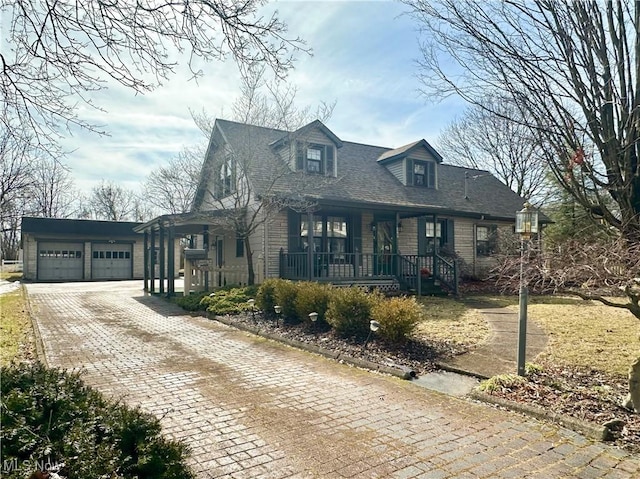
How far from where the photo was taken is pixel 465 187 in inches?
870

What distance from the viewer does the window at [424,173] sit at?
20.3m

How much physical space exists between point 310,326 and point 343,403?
166 inches

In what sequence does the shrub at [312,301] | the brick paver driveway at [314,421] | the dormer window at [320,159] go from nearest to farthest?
the brick paver driveway at [314,421] < the shrub at [312,301] < the dormer window at [320,159]

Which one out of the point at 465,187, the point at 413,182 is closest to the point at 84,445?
the point at 413,182

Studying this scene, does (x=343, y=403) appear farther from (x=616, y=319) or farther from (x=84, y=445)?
(x=616, y=319)

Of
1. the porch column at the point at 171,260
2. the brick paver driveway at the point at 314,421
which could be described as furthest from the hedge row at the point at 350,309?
the porch column at the point at 171,260

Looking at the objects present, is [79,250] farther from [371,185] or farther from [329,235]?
[371,185]

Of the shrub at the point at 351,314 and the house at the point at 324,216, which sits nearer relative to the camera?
the shrub at the point at 351,314

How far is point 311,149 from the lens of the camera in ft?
55.5

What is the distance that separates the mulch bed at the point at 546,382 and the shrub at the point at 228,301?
9.88ft

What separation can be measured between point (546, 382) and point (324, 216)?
38.3 feet

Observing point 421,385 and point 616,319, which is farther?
point 616,319

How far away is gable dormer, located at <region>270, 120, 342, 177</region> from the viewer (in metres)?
15.9

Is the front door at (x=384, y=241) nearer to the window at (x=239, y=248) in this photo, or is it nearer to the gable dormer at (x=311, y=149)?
the gable dormer at (x=311, y=149)
